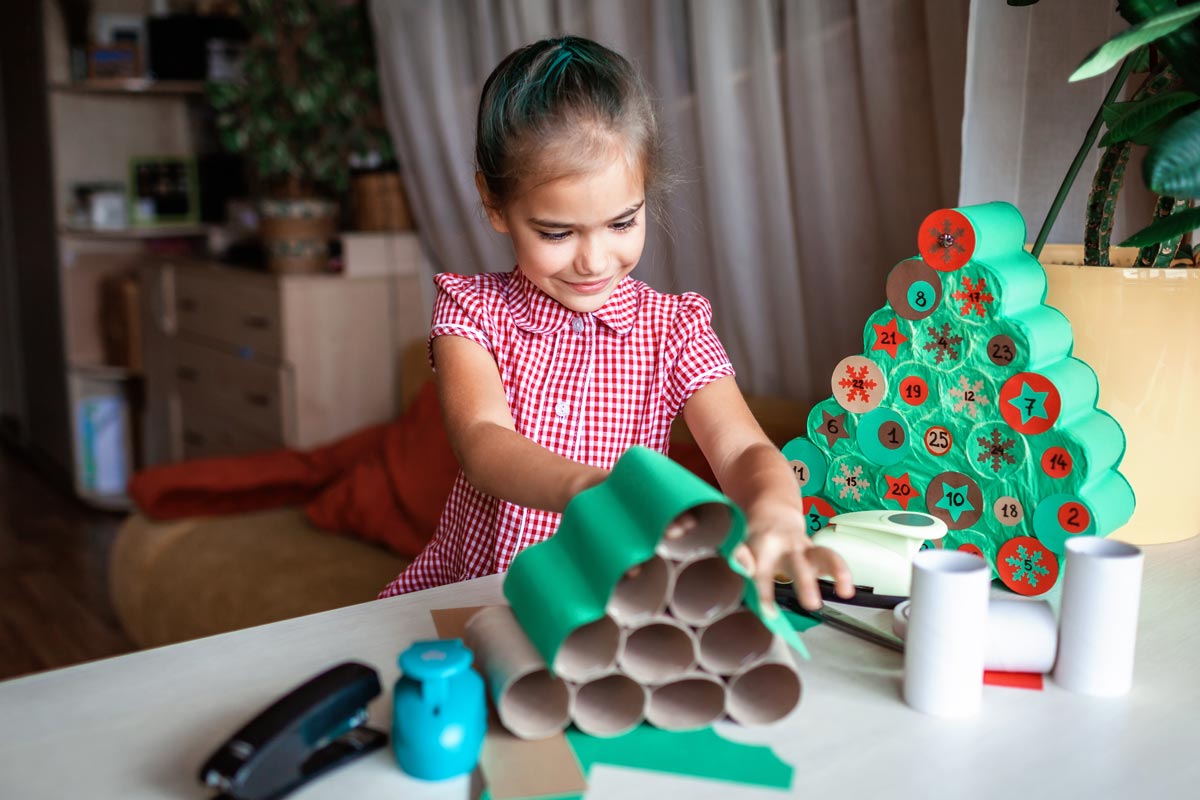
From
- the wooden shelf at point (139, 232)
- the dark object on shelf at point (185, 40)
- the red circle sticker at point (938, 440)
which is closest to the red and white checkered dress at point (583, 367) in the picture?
the red circle sticker at point (938, 440)

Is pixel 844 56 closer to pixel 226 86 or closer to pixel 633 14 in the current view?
pixel 633 14

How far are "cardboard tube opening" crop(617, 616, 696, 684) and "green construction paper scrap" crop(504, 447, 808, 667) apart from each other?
0.04 m

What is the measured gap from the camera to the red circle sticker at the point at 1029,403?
1021mm

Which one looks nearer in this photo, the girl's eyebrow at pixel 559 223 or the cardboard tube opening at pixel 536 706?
the cardboard tube opening at pixel 536 706

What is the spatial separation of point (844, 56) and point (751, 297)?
46 centimetres

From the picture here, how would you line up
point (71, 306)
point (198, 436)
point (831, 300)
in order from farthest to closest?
point (71, 306) → point (198, 436) → point (831, 300)

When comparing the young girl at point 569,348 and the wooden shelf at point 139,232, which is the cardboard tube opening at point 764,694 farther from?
the wooden shelf at point 139,232

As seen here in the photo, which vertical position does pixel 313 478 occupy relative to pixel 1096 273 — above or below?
below

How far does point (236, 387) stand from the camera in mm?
3152

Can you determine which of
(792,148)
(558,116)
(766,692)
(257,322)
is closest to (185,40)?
(257,322)

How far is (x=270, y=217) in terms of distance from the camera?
9.73 ft

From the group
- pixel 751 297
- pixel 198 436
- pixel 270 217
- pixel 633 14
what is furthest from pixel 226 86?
pixel 751 297

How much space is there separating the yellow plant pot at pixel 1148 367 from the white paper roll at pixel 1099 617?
0.37 meters

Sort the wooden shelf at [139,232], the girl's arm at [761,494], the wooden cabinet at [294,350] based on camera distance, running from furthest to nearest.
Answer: the wooden shelf at [139,232] → the wooden cabinet at [294,350] → the girl's arm at [761,494]
